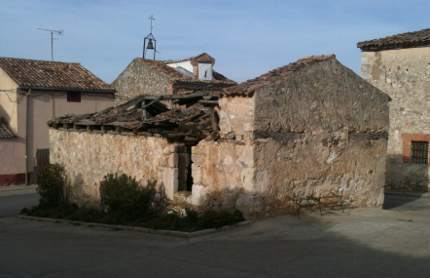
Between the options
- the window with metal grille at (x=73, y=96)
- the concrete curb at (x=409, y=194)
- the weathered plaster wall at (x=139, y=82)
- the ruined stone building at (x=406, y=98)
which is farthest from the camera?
the weathered plaster wall at (x=139, y=82)

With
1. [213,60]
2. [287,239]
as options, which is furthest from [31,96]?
[287,239]

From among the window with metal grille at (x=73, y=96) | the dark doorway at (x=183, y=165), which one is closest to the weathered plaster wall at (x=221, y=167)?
the dark doorway at (x=183, y=165)

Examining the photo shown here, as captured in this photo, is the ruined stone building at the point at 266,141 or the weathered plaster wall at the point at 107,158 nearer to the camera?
the ruined stone building at the point at 266,141

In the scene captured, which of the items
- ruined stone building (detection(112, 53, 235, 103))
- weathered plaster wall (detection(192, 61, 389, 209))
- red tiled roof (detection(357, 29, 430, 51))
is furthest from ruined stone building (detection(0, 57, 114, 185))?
weathered plaster wall (detection(192, 61, 389, 209))

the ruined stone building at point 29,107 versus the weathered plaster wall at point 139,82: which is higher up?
the weathered plaster wall at point 139,82

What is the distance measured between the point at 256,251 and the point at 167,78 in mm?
21932

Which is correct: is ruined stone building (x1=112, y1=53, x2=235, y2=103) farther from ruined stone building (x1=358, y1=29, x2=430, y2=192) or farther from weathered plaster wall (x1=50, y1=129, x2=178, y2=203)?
weathered plaster wall (x1=50, y1=129, x2=178, y2=203)

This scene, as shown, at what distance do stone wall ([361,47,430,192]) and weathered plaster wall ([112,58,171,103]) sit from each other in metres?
13.2

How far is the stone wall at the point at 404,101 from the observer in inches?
781

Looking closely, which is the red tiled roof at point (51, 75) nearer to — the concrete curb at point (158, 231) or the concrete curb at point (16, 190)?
the concrete curb at point (16, 190)

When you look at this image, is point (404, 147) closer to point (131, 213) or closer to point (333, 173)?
point (333, 173)

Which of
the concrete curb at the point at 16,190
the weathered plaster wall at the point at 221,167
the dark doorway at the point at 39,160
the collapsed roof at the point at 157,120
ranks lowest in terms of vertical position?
the concrete curb at the point at 16,190

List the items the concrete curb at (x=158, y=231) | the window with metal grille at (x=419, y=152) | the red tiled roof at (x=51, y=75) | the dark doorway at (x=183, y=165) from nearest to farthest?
the concrete curb at (x=158, y=231), the dark doorway at (x=183, y=165), the window with metal grille at (x=419, y=152), the red tiled roof at (x=51, y=75)

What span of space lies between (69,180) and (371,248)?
35.7 ft
